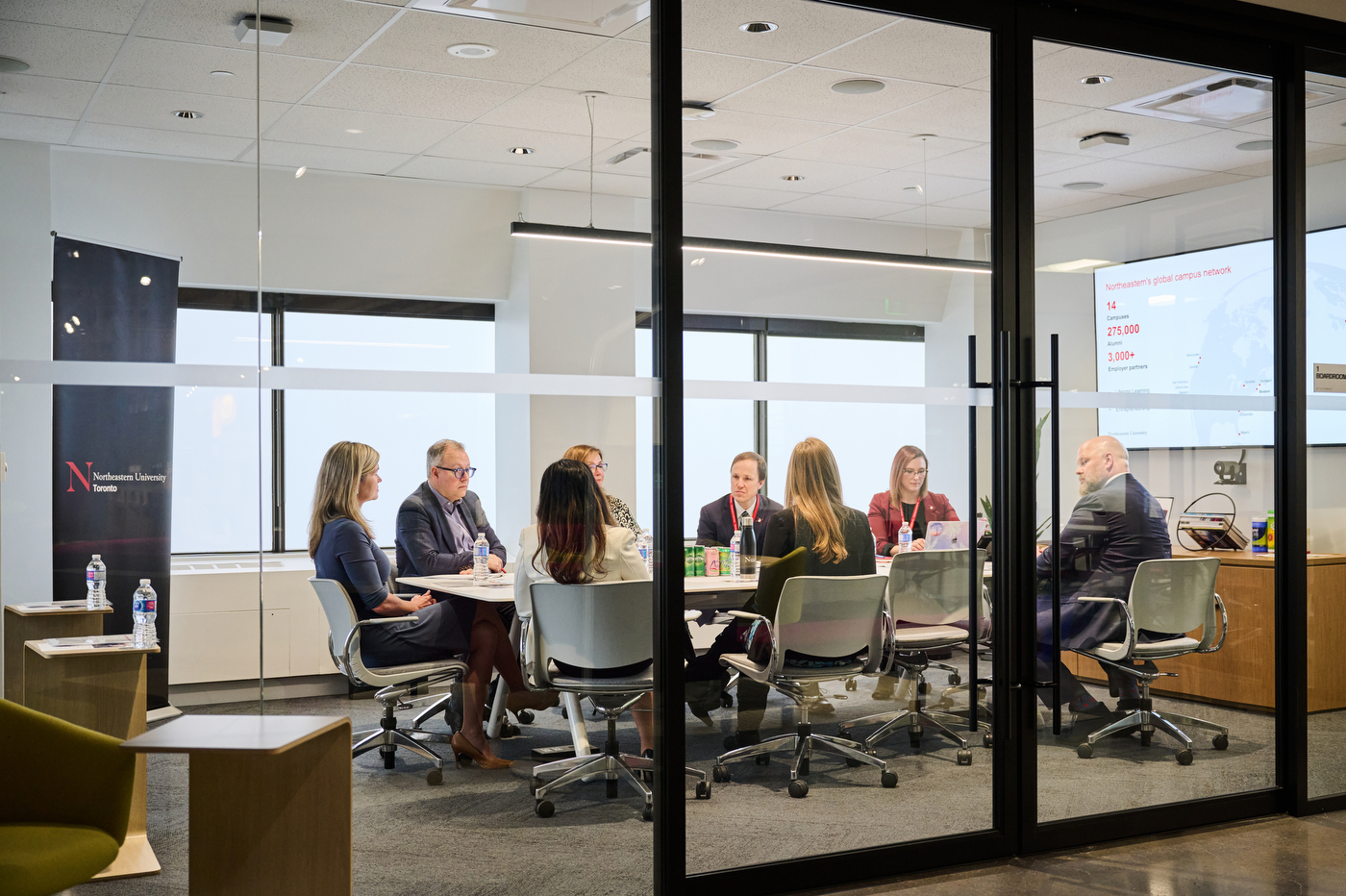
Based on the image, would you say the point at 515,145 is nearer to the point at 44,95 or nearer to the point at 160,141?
the point at 160,141

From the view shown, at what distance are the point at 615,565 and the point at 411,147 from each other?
1382 millimetres

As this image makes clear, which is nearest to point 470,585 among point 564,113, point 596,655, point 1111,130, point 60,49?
Result: point 596,655

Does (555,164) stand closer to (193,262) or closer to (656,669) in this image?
(193,262)

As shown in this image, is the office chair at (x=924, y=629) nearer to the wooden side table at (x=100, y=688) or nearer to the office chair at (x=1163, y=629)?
the office chair at (x=1163, y=629)

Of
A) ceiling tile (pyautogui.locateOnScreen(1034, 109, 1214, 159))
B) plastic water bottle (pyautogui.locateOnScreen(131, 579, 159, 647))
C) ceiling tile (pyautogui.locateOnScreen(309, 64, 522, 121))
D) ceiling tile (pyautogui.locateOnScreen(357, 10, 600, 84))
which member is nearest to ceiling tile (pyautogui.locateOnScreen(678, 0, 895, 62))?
ceiling tile (pyautogui.locateOnScreen(357, 10, 600, 84))

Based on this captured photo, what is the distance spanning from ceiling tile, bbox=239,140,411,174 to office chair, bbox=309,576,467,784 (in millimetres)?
1197

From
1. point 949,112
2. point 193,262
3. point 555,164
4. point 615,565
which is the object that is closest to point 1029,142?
point 949,112

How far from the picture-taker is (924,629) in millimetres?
3803

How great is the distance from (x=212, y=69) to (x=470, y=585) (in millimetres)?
1613

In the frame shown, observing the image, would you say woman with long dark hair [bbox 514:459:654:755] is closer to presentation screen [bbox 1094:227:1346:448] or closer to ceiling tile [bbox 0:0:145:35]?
ceiling tile [bbox 0:0:145:35]

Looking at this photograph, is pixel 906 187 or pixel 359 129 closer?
pixel 359 129

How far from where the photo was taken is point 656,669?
3477 mm

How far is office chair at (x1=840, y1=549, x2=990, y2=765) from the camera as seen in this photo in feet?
12.3

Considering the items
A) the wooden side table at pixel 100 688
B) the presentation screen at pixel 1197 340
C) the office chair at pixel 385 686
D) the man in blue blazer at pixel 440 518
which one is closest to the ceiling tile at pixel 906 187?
the presentation screen at pixel 1197 340
